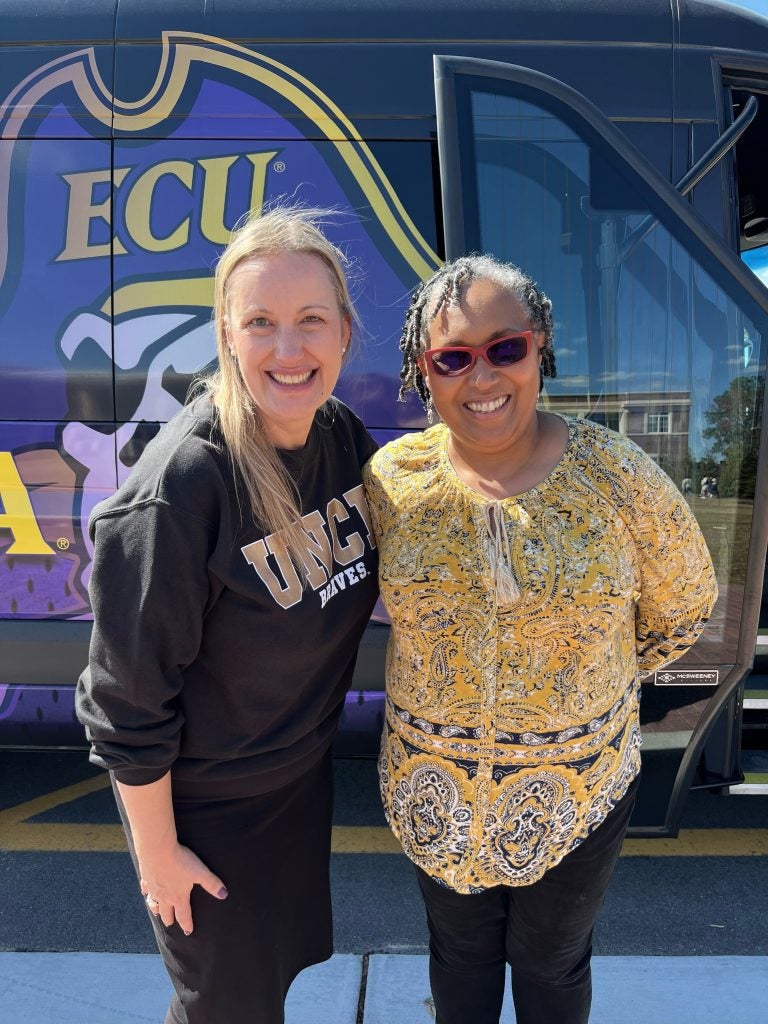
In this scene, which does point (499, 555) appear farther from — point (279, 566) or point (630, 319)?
point (630, 319)

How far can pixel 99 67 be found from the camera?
92.8 inches

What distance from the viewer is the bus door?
7.30 feet

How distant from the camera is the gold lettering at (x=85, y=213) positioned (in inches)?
93.7

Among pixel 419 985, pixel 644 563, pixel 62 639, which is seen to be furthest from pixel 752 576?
pixel 62 639

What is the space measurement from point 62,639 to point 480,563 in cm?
170

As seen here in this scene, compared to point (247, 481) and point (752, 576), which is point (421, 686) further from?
point (752, 576)

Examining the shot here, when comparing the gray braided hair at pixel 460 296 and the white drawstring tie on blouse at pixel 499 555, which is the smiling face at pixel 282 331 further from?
the white drawstring tie on blouse at pixel 499 555

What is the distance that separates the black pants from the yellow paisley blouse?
0.07 metres

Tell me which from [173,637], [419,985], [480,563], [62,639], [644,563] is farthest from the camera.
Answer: [62,639]

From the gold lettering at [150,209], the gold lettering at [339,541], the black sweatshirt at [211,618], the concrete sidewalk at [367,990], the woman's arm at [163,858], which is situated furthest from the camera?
the gold lettering at [150,209]

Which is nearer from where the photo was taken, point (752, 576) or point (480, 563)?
point (480, 563)

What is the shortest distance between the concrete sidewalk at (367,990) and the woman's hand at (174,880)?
85cm

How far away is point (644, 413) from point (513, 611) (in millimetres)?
1237

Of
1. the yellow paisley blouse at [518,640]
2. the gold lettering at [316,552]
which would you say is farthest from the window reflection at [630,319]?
the gold lettering at [316,552]
